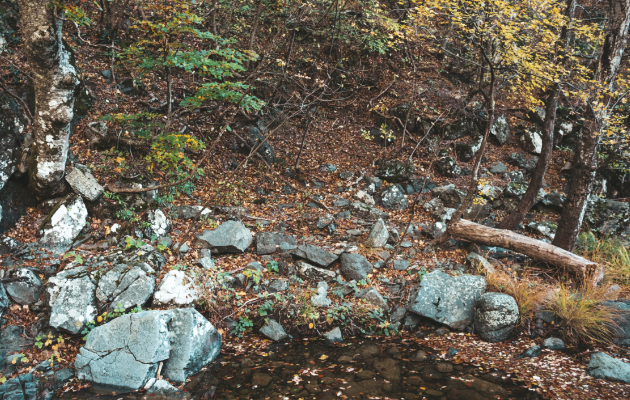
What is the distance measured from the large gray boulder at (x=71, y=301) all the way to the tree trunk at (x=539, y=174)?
8.43m

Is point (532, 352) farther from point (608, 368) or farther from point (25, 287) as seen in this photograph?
point (25, 287)

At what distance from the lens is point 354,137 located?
1156 centimetres

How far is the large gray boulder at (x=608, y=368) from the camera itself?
155 inches

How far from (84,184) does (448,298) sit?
6.37m

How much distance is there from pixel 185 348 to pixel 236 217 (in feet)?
11.3

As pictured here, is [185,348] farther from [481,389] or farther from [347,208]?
[347,208]

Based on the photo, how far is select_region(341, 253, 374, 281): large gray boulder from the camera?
6.09 metres

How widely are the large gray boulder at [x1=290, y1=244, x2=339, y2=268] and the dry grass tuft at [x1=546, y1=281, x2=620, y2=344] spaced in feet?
11.4

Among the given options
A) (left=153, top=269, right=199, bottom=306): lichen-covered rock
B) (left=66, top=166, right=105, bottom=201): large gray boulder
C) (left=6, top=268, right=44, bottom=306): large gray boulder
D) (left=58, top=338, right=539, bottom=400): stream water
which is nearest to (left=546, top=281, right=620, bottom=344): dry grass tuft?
(left=58, top=338, right=539, bottom=400): stream water

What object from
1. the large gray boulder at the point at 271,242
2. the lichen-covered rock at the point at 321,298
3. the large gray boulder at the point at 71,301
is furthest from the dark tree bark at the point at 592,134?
the large gray boulder at the point at 71,301

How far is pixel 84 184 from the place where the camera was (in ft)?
19.2

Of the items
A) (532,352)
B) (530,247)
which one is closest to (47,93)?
(532,352)

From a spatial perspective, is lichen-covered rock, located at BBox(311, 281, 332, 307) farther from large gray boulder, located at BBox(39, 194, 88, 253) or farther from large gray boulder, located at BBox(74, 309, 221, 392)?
large gray boulder, located at BBox(39, 194, 88, 253)

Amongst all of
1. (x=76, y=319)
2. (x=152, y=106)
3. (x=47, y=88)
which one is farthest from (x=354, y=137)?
(x=76, y=319)
